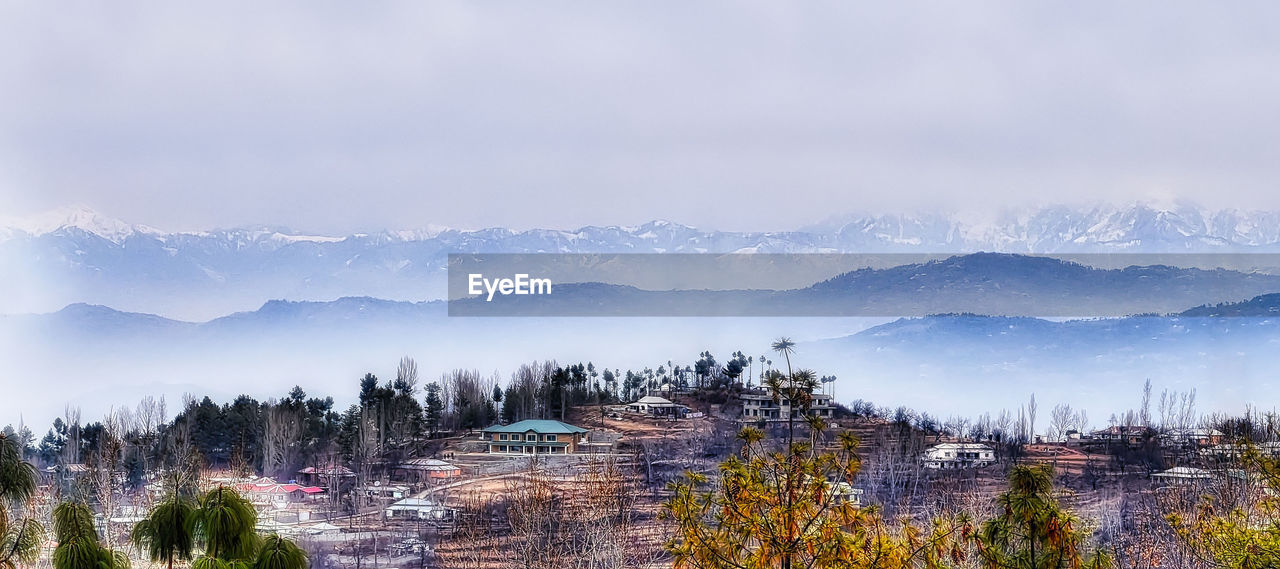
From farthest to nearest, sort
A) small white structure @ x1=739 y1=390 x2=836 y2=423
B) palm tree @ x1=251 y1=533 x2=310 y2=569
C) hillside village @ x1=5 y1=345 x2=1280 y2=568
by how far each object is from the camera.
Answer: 1. small white structure @ x1=739 y1=390 x2=836 y2=423
2. hillside village @ x1=5 y1=345 x2=1280 y2=568
3. palm tree @ x1=251 y1=533 x2=310 y2=569

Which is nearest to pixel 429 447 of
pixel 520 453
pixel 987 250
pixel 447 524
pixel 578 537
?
pixel 520 453

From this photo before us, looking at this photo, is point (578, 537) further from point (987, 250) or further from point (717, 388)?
point (987, 250)

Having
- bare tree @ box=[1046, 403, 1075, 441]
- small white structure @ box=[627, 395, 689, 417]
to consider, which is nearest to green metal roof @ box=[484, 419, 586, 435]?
small white structure @ box=[627, 395, 689, 417]

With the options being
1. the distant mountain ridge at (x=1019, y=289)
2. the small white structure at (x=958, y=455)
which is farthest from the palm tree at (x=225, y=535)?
the distant mountain ridge at (x=1019, y=289)

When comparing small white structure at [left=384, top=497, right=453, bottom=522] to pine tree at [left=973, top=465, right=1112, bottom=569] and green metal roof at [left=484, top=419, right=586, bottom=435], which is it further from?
pine tree at [left=973, top=465, right=1112, bottom=569]

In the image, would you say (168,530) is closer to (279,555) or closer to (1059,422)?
(279,555)

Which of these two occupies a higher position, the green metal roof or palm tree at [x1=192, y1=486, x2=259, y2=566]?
palm tree at [x1=192, y1=486, x2=259, y2=566]

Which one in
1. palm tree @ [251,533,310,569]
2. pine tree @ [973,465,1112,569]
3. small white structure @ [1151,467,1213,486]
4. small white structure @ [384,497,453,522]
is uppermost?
palm tree @ [251,533,310,569]

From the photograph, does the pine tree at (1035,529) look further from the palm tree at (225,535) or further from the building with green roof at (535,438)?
the building with green roof at (535,438)
